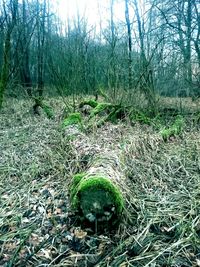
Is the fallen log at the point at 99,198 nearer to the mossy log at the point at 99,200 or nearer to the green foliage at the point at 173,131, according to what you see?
the mossy log at the point at 99,200

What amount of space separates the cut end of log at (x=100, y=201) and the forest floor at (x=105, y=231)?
161 mm

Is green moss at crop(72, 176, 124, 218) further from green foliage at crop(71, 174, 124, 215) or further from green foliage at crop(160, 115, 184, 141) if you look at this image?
green foliage at crop(160, 115, 184, 141)

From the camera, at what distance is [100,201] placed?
3.04 m

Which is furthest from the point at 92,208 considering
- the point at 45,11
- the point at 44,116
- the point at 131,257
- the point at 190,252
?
the point at 45,11

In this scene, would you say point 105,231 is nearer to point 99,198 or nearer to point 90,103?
point 99,198

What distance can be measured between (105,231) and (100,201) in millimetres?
301

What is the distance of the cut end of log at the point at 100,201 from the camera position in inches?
119

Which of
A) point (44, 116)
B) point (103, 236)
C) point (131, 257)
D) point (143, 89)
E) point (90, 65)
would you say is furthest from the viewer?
point (90, 65)

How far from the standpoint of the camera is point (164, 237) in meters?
3.08

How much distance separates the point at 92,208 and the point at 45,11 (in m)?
15.5

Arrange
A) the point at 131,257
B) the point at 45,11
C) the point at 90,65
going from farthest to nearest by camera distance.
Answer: the point at 45,11 → the point at 90,65 → the point at 131,257

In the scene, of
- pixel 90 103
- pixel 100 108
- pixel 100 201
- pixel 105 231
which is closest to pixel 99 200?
pixel 100 201

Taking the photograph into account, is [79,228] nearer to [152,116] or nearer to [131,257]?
[131,257]

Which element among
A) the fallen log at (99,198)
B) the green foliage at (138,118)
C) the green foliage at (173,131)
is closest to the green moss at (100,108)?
the green foliage at (138,118)
